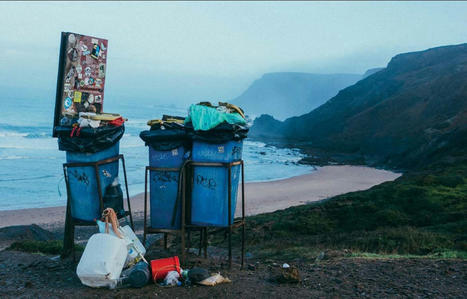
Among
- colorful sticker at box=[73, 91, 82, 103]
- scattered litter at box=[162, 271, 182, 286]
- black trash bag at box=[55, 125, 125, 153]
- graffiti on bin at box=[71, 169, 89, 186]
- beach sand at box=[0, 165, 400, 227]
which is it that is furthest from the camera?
beach sand at box=[0, 165, 400, 227]

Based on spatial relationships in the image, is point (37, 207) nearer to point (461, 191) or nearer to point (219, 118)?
point (219, 118)

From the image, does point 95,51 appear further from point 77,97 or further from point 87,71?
point 77,97

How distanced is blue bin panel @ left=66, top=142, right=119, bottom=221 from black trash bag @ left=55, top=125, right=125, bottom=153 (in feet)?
0.28

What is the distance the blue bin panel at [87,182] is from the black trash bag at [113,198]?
59 millimetres

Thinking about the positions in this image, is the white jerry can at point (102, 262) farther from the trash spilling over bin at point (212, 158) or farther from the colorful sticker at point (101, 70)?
the colorful sticker at point (101, 70)

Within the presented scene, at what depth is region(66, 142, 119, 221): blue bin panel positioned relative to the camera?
204 inches

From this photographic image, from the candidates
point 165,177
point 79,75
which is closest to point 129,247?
point 165,177

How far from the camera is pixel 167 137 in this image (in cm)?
524

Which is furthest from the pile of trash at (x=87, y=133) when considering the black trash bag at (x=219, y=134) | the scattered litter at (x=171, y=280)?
the scattered litter at (x=171, y=280)

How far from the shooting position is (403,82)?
5991 centimetres

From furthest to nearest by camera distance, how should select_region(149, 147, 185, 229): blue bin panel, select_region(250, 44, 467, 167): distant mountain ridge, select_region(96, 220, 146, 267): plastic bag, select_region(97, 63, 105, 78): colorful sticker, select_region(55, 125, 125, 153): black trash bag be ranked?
select_region(250, 44, 467, 167): distant mountain ridge, select_region(97, 63, 105, 78): colorful sticker, select_region(149, 147, 185, 229): blue bin panel, select_region(55, 125, 125, 153): black trash bag, select_region(96, 220, 146, 267): plastic bag

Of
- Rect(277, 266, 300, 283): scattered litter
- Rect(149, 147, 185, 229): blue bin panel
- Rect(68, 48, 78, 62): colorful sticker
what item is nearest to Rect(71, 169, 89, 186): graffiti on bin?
Rect(149, 147, 185, 229): blue bin panel

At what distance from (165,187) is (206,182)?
556mm

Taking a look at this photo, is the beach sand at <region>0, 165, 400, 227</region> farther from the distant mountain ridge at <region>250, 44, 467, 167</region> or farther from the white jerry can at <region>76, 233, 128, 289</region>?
the white jerry can at <region>76, 233, 128, 289</region>
